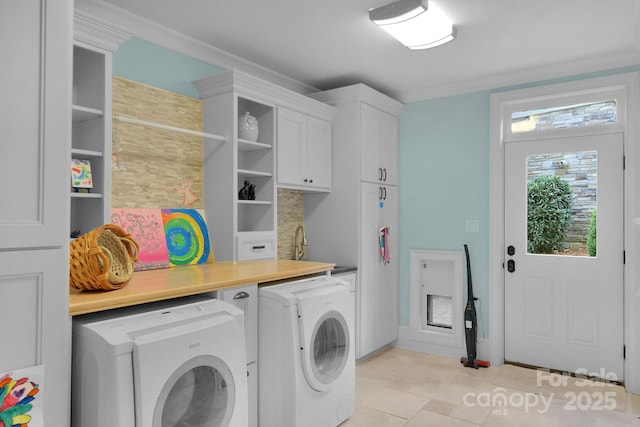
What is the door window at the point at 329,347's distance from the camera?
2.45 m

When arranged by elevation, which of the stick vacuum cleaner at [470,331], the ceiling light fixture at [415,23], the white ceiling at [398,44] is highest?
the white ceiling at [398,44]

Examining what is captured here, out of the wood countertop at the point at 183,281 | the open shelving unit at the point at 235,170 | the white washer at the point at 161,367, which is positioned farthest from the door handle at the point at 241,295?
the open shelving unit at the point at 235,170

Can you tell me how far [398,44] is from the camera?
3.08 metres

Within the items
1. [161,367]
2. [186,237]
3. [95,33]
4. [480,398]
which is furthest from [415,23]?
[480,398]

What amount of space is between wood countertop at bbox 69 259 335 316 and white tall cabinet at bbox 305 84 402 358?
96 centimetres

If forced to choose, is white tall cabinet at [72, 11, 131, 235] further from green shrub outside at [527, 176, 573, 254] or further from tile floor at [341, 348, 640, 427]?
green shrub outside at [527, 176, 573, 254]

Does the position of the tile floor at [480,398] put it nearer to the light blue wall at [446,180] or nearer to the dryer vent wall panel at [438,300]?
the dryer vent wall panel at [438,300]

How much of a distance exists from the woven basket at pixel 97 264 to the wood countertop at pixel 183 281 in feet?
0.12

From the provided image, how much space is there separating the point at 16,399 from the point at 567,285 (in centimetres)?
375

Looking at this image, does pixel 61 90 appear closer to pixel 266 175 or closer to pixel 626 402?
pixel 266 175

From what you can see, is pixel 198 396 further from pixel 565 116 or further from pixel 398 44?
pixel 565 116

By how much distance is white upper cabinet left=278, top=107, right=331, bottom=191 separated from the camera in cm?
335

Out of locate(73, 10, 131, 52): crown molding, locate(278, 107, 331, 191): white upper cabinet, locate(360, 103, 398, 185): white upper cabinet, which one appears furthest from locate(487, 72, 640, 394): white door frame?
locate(73, 10, 131, 52): crown molding

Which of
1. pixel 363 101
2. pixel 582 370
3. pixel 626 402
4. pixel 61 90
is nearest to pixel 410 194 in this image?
pixel 363 101
